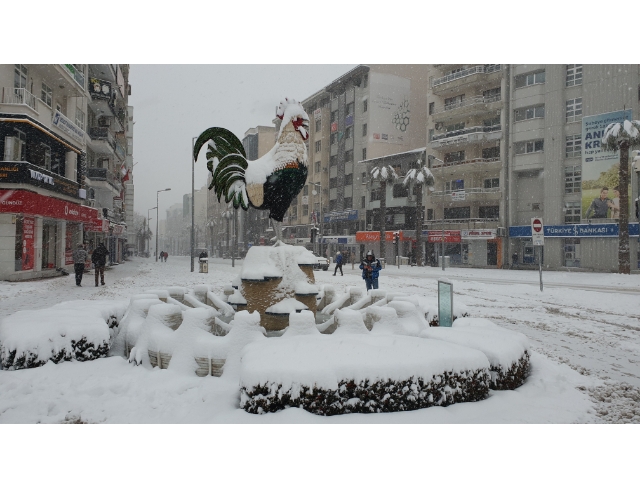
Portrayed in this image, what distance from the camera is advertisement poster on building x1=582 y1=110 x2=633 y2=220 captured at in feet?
37.9

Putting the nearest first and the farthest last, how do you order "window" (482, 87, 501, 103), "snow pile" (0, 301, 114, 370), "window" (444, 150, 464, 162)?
"snow pile" (0, 301, 114, 370) → "window" (444, 150, 464, 162) → "window" (482, 87, 501, 103)

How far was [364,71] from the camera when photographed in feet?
28.2

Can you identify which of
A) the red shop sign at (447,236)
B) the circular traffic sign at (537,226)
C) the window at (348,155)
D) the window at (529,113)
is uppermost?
the window at (529,113)

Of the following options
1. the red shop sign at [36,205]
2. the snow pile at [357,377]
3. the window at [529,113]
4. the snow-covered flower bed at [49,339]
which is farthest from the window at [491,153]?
the snow-covered flower bed at [49,339]

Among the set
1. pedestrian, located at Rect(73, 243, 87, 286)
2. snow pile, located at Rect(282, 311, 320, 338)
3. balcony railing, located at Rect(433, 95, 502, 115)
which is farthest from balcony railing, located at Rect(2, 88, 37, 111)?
balcony railing, located at Rect(433, 95, 502, 115)

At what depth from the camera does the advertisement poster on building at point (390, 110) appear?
1052 cm

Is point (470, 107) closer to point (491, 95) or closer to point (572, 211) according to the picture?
point (491, 95)

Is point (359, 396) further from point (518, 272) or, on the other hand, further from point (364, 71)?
point (518, 272)

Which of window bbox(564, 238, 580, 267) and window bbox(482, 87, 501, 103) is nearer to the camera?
window bbox(564, 238, 580, 267)

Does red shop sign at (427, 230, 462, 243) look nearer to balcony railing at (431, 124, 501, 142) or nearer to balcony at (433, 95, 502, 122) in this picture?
balcony railing at (431, 124, 501, 142)

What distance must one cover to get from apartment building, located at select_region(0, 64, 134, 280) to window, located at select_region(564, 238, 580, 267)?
2035 centimetres

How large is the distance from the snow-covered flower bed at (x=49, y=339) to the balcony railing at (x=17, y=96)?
10.8 metres

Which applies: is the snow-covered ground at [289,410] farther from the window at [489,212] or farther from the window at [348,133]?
the window at [489,212]

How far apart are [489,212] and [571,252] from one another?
13.1 ft
